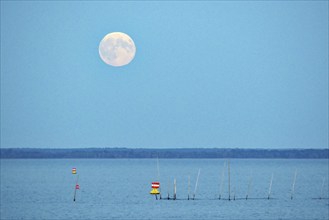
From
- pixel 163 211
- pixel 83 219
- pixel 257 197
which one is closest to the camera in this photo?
pixel 83 219

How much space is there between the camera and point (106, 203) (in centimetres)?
9294

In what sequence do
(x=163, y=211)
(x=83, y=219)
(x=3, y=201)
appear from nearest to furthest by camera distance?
(x=83, y=219)
(x=163, y=211)
(x=3, y=201)

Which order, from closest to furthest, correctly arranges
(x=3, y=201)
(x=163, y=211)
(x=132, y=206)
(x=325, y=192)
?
(x=163, y=211) → (x=132, y=206) → (x=3, y=201) → (x=325, y=192)

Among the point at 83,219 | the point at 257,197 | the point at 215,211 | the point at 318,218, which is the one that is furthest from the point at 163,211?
the point at 257,197

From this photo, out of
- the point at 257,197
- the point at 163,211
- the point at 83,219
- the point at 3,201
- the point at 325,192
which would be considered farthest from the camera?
the point at 325,192

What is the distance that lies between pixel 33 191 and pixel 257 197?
3681 cm

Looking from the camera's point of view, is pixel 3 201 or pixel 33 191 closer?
pixel 3 201

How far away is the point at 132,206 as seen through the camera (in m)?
88.8

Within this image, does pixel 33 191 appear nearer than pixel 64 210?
No

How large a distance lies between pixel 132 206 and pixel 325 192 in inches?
1450

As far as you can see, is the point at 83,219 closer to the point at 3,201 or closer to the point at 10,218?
the point at 10,218

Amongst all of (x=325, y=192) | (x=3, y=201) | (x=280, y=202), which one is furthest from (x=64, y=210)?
(x=325, y=192)

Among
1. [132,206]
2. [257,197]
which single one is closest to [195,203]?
[132,206]

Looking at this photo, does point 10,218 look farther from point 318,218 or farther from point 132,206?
point 318,218
